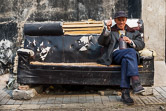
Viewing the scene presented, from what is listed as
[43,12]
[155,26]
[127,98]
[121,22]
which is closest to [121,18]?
[121,22]

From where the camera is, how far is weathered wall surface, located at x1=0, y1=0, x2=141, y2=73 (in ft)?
23.4

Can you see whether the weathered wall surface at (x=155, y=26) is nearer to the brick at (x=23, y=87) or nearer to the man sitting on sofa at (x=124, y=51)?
the man sitting on sofa at (x=124, y=51)

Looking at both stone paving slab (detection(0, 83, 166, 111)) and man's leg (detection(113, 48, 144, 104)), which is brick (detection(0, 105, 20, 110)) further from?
man's leg (detection(113, 48, 144, 104))

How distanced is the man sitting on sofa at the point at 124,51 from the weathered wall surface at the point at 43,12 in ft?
7.20

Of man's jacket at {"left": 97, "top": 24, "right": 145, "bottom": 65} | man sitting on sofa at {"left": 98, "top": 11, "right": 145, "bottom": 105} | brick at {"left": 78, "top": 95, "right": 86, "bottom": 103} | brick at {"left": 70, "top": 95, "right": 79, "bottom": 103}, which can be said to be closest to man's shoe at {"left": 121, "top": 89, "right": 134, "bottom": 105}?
man sitting on sofa at {"left": 98, "top": 11, "right": 145, "bottom": 105}

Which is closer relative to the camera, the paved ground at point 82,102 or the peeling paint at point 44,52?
the paved ground at point 82,102

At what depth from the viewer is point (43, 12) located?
734 centimetres

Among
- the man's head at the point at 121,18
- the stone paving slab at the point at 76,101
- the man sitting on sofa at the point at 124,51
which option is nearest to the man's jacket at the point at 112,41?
the man sitting on sofa at the point at 124,51

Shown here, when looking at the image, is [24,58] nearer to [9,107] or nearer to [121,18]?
[9,107]

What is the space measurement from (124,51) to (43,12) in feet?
11.9

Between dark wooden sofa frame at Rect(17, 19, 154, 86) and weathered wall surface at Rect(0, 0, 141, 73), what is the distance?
77.5 inches

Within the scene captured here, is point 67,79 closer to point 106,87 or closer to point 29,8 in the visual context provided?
point 106,87

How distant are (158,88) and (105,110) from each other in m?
1.80

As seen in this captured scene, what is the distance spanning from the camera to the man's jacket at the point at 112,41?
15.4ft
